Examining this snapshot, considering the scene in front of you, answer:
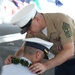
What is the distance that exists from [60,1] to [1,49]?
1.37m

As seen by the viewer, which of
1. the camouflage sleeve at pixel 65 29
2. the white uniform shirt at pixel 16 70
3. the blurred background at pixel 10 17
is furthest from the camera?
the blurred background at pixel 10 17

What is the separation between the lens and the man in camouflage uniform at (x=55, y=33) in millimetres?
1011

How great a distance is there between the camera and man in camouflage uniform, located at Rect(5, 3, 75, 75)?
1.01 m

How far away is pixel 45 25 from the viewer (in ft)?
3.74

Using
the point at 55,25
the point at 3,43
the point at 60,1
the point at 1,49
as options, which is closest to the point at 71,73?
the point at 55,25

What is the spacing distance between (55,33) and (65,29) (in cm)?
9

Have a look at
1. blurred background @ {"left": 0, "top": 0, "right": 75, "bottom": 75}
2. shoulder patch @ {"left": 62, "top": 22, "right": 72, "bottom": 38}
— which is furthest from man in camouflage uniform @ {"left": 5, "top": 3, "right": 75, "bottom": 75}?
blurred background @ {"left": 0, "top": 0, "right": 75, "bottom": 75}

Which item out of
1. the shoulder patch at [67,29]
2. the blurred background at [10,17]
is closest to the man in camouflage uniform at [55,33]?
the shoulder patch at [67,29]

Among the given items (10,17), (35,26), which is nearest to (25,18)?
(35,26)

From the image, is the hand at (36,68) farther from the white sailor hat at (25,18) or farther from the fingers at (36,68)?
the white sailor hat at (25,18)

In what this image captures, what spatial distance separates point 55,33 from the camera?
1125mm

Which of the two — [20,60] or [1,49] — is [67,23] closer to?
[20,60]

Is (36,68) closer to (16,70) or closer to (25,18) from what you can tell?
(16,70)

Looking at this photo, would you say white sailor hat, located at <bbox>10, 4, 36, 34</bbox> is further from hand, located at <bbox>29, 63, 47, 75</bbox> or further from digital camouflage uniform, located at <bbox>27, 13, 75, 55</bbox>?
hand, located at <bbox>29, 63, 47, 75</bbox>
